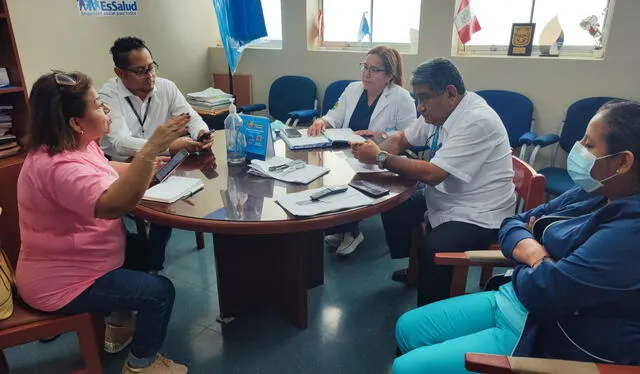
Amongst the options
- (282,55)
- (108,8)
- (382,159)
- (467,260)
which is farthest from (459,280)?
(108,8)

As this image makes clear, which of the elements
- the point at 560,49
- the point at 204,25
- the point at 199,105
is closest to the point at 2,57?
the point at 199,105

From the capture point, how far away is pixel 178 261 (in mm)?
2510

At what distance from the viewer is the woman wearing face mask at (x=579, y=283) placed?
3.07 feet

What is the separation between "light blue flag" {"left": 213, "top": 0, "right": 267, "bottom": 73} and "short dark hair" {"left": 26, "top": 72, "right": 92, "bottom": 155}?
93.3 inches

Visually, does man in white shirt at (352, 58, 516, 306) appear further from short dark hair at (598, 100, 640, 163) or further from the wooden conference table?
short dark hair at (598, 100, 640, 163)

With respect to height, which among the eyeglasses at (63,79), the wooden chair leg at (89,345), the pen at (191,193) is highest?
the eyeglasses at (63,79)

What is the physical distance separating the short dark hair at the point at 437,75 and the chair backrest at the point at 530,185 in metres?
0.47

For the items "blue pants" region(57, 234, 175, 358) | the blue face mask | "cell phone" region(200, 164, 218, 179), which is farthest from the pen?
the blue face mask

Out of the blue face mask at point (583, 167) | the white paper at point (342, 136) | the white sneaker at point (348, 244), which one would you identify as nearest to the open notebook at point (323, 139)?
the white paper at point (342, 136)

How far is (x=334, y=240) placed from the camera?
105 inches

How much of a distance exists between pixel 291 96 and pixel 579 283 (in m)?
3.26

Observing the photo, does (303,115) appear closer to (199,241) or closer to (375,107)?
(375,107)

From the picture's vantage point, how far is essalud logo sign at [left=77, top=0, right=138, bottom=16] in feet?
9.99

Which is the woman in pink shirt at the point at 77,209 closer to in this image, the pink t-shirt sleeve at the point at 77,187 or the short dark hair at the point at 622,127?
the pink t-shirt sleeve at the point at 77,187
